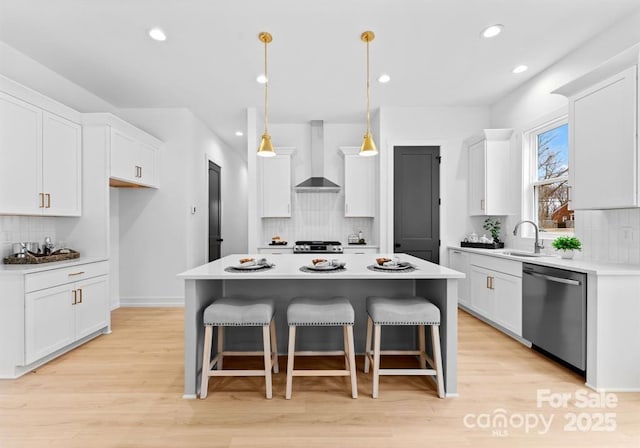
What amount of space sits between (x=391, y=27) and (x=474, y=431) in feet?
10.1

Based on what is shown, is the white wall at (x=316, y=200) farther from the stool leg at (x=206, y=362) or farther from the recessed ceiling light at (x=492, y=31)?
the stool leg at (x=206, y=362)

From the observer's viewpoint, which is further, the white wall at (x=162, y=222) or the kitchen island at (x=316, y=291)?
the white wall at (x=162, y=222)

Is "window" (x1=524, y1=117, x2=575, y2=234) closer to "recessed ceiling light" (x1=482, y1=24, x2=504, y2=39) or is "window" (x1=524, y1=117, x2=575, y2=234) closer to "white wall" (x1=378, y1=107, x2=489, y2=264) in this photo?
"white wall" (x1=378, y1=107, x2=489, y2=264)

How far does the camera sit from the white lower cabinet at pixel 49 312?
2.51 meters

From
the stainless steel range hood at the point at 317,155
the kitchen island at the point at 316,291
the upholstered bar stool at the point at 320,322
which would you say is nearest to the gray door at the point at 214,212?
the stainless steel range hood at the point at 317,155

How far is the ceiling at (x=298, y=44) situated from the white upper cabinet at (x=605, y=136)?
0.63 metres

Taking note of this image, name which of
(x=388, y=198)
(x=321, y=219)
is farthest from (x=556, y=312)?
(x=321, y=219)

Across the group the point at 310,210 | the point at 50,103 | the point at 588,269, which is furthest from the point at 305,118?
the point at 588,269

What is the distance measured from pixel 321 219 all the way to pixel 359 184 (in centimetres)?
89

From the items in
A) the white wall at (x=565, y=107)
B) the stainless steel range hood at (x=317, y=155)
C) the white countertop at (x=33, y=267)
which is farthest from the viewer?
the stainless steel range hood at (x=317, y=155)

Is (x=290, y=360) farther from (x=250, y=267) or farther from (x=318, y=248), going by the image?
(x=318, y=248)

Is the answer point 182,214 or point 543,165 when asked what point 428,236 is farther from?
point 182,214

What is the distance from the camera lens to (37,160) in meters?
2.93

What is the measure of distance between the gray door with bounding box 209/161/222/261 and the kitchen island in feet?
10.7
